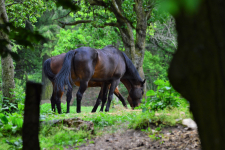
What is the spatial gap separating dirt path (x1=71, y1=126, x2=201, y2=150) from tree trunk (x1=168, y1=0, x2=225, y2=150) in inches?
79.6

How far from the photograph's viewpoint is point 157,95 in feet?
16.2

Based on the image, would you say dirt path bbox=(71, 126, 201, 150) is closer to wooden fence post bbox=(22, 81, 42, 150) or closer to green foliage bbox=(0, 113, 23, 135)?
green foliage bbox=(0, 113, 23, 135)

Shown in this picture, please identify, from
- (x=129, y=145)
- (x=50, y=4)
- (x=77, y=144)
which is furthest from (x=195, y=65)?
(x=50, y=4)

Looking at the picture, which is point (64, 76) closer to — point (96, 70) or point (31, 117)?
point (96, 70)

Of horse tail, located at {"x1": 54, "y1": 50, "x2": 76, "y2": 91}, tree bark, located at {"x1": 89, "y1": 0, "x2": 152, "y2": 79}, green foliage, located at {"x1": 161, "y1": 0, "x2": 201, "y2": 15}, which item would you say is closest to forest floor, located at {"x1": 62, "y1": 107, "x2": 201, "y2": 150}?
green foliage, located at {"x1": 161, "y1": 0, "x2": 201, "y2": 15}

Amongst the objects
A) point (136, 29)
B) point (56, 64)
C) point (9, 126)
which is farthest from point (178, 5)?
point (136, 29)

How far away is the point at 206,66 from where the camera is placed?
4.86 ft

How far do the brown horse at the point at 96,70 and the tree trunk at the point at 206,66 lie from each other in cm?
657

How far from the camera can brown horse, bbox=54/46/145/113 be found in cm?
812

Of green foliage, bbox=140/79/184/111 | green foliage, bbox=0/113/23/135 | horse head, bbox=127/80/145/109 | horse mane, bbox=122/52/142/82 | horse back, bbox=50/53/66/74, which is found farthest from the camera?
horse head, bbox=127/80/145/109

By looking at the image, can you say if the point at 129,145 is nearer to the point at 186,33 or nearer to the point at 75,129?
the point at 75,129

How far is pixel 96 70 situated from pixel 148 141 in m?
5.33

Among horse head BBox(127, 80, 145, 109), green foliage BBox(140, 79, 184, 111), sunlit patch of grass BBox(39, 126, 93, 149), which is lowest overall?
horse head BBox(127, 80, 145, 109)

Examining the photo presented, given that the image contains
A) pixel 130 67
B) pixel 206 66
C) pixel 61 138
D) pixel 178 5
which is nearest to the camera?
pixel 178 5
